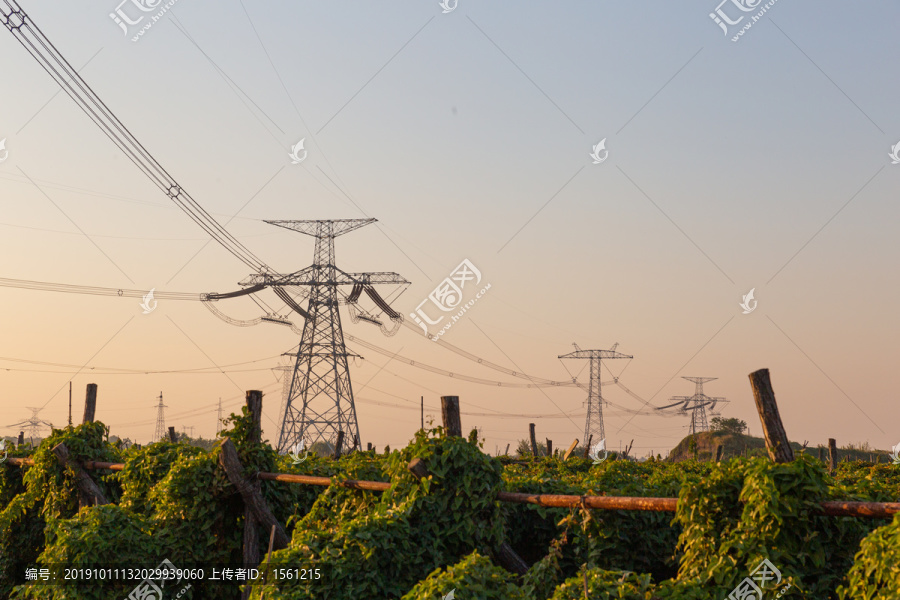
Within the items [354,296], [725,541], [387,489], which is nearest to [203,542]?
[387,489]

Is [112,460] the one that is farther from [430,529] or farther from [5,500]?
[430,529]

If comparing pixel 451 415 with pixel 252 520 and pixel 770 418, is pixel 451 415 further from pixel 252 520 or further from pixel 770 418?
pixel 252 520

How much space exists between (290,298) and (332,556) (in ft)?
154

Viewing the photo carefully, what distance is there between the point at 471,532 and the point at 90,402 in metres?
12.0

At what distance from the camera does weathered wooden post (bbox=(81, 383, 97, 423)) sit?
1670 cm

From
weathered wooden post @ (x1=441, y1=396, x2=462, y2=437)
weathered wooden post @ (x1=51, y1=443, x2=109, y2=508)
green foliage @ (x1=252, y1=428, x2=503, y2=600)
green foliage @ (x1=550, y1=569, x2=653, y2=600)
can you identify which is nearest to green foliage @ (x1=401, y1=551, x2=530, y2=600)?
green foliage @ (x1=550, y1=569, x2=653, y2=600)

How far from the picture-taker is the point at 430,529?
27.4 feet

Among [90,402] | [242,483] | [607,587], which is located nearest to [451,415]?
[607,587]

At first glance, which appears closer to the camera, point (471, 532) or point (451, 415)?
point (471, 532)

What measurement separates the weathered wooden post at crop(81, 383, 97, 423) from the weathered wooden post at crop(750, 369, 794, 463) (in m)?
14.4

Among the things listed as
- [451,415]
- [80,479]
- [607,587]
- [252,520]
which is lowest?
[607,587]

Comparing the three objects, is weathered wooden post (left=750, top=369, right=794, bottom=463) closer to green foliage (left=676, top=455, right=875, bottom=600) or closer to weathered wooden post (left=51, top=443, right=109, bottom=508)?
green foliage (left=676, top=455, right=875, bottom=600)

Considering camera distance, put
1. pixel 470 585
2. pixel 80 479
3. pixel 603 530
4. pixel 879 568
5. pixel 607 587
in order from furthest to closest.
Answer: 1. pixel 80 479
2. pixel 603 530
3. pixel 470 585
4. pixel 607 587
5. pixel 879 568

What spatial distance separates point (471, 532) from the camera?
825 centimetres
